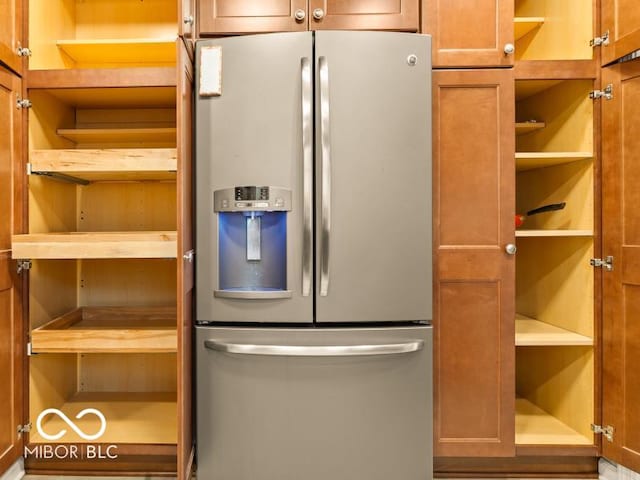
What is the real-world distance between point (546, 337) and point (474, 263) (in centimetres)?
50

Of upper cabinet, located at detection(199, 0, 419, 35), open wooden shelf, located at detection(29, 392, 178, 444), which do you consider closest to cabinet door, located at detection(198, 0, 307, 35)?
upper cabinet, located at detection(199, 0, 419, 35)

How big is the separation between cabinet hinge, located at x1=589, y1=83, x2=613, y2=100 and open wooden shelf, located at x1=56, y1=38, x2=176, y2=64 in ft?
6.01

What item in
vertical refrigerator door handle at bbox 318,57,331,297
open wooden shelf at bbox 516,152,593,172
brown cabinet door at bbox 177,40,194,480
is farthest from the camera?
open wooden shelf at bbox 516,152,593,172

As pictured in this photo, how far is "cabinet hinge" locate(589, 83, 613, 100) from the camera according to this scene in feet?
5.62

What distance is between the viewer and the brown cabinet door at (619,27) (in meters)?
1.61

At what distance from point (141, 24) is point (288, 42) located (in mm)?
1100

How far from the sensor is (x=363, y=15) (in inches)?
67.9

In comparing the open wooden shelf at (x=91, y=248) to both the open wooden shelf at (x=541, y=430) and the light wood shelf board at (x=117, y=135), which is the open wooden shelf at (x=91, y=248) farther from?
the open wooden shelf at (x=541, y=430)

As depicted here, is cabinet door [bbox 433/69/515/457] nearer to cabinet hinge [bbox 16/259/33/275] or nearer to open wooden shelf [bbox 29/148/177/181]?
open wooden shelf [bbox 29/148/177/181]

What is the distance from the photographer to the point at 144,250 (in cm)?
165

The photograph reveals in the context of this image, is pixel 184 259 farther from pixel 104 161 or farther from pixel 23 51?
pixel 23 51

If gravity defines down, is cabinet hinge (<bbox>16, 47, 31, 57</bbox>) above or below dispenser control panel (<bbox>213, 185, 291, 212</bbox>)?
above

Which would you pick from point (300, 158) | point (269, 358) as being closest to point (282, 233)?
point (300, 158)

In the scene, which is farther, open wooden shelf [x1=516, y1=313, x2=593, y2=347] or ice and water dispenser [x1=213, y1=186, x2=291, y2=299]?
open wooden shelf [x1=516, y1=313, x2=593, y2=347]
